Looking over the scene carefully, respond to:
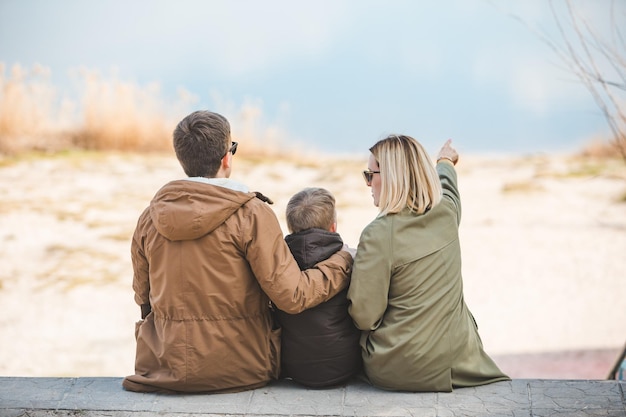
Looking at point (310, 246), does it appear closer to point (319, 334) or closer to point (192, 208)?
point (319, 334)

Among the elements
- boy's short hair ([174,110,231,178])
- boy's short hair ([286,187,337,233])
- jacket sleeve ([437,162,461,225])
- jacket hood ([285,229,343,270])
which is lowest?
jacket hood ([285,229,343,270])

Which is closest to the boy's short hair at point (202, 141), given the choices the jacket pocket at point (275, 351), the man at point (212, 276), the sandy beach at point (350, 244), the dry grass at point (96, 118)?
the man at point (212, 276)

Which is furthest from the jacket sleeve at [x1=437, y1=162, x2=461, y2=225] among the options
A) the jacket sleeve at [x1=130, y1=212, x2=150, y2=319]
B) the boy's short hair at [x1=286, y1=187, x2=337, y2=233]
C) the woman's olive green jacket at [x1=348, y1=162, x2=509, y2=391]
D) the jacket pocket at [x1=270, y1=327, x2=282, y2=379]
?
the jacket sleeve at [x1=130, y1=212, x2=150, y2=319]

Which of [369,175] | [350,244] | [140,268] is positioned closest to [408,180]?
[369,175]

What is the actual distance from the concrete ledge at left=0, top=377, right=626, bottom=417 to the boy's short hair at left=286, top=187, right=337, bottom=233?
0.57 meters

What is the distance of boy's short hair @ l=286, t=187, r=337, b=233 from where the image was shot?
2.82 metres

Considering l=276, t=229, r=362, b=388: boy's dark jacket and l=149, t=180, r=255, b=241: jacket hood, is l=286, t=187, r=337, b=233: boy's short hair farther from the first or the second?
l=149, t=180, r=255, b=241: jacket hood

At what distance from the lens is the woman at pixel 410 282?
274 centimetres

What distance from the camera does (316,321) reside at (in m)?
2.81

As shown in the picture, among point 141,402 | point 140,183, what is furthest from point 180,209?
point 140,183

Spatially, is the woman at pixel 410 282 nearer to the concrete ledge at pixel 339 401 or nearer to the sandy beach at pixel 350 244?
the concrete ledge at pixel 339 401

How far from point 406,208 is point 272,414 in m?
0.80

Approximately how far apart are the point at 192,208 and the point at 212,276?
0.24m

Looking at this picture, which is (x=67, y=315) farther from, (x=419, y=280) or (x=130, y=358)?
(x=419, y=280)
